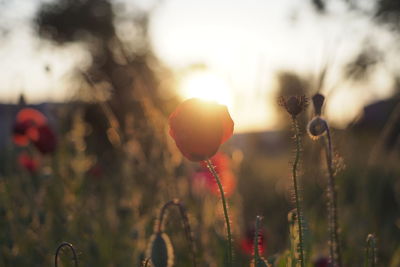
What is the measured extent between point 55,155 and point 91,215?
68 centimetres

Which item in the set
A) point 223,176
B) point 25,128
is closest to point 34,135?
point 25,128

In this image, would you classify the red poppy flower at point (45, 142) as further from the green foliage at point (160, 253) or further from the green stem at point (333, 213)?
the green stem at point (333, 213)

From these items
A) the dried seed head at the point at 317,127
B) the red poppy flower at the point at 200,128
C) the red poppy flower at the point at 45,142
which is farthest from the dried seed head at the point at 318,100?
the red poppy flower at the point at 45,142

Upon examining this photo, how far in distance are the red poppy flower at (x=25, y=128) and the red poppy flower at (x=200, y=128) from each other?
1.94 m

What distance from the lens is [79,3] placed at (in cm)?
1534

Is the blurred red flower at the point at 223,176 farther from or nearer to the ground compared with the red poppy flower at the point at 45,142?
nearer to the ground

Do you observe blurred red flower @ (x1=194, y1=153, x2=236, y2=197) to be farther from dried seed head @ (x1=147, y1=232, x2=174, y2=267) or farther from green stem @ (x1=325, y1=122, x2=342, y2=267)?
green stem @ (x1=325, y1=122, x2=342, y2=267)

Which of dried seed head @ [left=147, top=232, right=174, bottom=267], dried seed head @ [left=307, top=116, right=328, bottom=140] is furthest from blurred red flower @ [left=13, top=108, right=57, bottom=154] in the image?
dried seed head @ [left=307, top=116, right=328, bottom=140]

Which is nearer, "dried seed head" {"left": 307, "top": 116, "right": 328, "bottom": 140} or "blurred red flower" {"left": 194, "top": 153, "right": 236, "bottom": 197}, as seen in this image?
"dried seed head" {"left": 307, "top": 116, "right": 328, "bottom": 140}

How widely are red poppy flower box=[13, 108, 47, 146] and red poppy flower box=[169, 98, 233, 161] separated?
194cm

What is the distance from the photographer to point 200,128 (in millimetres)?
1210

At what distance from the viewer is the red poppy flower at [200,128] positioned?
118 centimetres

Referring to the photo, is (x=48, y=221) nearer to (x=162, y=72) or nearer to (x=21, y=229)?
(x=21, y=229)

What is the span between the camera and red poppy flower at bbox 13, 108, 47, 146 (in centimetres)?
294
